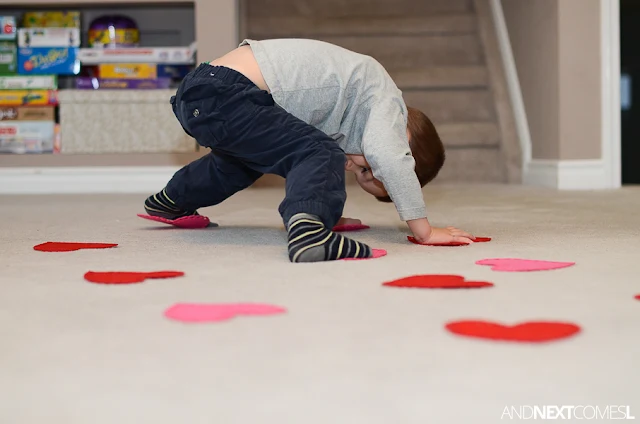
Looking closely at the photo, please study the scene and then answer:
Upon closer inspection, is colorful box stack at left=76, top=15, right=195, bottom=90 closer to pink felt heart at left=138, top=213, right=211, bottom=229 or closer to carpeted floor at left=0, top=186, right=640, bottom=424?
pink felt heart at left=138, top=213, right=211, bottom=229

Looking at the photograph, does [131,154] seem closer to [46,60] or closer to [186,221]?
[46,60]

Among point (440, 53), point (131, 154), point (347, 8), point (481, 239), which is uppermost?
point (347, 8)

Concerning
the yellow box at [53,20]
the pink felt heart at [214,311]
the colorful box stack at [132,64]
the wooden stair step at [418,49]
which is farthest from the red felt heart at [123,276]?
the wooden stair step at [418,49]

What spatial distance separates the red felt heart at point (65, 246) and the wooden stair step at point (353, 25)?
7.78 feet

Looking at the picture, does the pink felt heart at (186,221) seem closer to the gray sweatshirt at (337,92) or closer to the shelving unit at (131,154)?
the gray sweatshirt at (337,92)

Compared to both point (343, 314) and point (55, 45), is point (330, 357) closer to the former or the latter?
point (343, 314)

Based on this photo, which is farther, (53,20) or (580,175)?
(53,20)

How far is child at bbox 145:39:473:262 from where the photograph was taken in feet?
4.00

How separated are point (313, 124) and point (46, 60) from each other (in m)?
1.86

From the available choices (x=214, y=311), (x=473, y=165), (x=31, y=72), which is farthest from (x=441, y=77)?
(x=214, y=311)

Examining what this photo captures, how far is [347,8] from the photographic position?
370 cm

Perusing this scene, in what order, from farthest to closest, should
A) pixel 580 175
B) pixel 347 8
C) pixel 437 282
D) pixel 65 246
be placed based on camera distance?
pixel 347 8 → pixel 580 175 → pixel 65 246 → pixel 437 282

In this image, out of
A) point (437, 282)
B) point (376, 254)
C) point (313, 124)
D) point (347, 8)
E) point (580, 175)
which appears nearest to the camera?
point (437, 282)

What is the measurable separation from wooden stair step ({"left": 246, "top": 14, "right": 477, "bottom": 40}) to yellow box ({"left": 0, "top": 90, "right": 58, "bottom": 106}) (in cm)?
105
